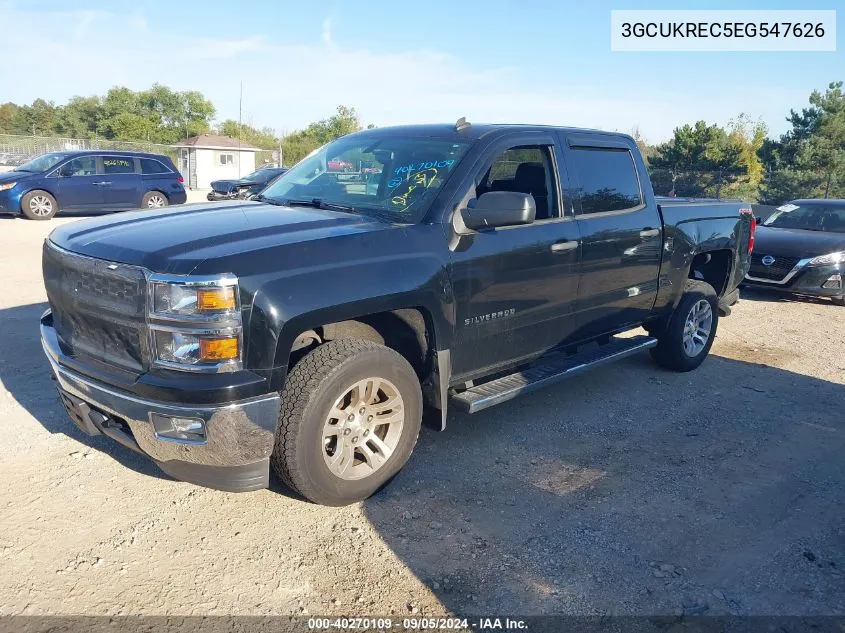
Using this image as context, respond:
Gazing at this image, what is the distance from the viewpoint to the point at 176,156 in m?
40.8

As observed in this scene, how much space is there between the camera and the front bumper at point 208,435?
10.00ft

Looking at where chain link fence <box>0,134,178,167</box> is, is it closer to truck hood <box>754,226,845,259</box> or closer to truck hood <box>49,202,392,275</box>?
truck hood <box>754,226,845,259</box>

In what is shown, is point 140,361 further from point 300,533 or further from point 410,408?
point 410,408

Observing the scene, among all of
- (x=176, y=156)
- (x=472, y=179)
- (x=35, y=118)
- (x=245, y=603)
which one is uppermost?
(x=35, y=118)

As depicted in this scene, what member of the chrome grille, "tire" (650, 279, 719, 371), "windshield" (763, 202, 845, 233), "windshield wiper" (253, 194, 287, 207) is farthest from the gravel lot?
"windshield" (763, 202, 845, 233)

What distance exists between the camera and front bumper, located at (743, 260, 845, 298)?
9.41 m

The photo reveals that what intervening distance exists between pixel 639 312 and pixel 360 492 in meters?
3.01

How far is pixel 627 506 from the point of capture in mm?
3805

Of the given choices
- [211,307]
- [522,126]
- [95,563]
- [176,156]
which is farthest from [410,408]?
[176,156]

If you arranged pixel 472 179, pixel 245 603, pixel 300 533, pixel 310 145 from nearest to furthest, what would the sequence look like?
pixel 245 603, pixel 300 533, pixel 472 179, pixel 310 145

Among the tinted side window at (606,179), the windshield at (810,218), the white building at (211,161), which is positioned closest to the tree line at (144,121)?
the white building at (211,161)

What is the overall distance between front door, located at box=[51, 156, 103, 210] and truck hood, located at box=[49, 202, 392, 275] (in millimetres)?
14393

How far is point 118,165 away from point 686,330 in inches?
609

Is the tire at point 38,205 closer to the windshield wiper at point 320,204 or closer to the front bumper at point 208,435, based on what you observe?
the windshield wiper at point 320,204
